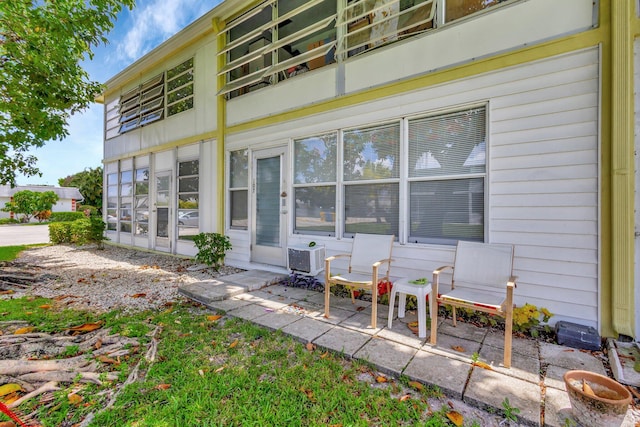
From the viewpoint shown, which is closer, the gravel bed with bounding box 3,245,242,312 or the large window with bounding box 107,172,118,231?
the gravel bed with bounding box 3,245,242,312

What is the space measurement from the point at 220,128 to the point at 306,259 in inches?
150

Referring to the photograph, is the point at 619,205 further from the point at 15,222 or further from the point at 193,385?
the point at 15,222

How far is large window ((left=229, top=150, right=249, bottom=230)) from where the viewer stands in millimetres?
6156

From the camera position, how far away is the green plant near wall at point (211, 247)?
572 cm

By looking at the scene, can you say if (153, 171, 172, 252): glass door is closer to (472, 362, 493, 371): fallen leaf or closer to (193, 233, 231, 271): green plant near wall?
(193, 233, 231, 271): green plant near wall

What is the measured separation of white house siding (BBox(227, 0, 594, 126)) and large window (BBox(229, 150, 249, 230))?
1.37 m

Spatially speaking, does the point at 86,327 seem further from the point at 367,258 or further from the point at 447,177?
the point at 447,177

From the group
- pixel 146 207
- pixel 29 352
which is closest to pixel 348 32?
pixel 29 352

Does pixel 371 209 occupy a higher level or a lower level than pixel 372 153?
lower

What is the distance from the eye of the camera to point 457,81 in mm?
3701

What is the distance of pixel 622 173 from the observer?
8.95 ft

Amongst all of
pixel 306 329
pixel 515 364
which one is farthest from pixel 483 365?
pixel 306 329

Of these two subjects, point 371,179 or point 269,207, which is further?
point 269,207

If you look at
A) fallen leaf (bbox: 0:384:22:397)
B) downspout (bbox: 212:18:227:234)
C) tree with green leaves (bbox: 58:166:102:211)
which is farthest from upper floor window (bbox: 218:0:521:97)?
tree with green leaves (bbox: 58:166:102:211)
